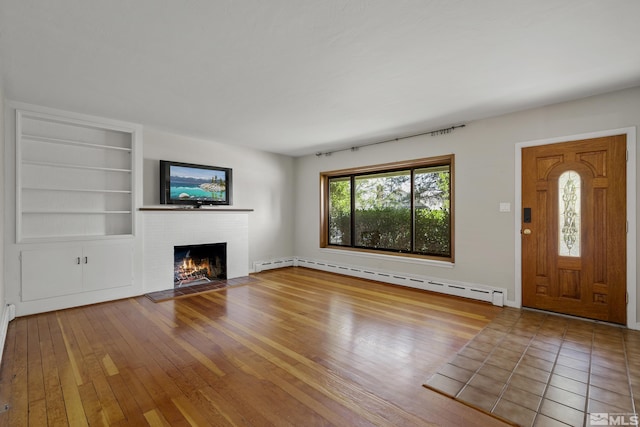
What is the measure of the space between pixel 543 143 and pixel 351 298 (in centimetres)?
322

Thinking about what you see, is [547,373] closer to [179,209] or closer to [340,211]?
[340,211]

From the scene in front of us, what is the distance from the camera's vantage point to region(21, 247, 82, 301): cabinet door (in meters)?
3.57

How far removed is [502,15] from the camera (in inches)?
77.9

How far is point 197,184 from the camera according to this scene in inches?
204

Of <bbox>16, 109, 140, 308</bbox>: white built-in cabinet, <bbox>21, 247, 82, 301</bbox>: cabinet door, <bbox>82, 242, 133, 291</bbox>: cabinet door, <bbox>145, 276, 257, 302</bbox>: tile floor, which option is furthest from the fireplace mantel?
<bbox>145, 276, 257, 302</bbox>: tile floor

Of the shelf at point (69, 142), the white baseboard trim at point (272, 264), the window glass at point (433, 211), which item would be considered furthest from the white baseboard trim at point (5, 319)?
the window glass at point (433, 211)

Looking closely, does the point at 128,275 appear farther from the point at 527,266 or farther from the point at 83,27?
the point at 527,266

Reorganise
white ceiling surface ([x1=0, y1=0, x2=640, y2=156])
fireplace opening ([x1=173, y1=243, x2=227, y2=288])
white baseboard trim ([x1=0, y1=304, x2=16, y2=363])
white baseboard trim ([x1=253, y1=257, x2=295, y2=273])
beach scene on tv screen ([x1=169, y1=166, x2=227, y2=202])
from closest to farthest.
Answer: white ceiling surface ([x1=0, y1=0, x2=640, y2=156]), white baseboard trim ([x1=0, y1=304, x2=16, y2=363]), beach scene on tv screen ([x1=169, y1=166, x2=227, y2=202]), fireplace opening ([x1=173, y1=243, x2=227, y2=288]), white baseboard trim ([x1=253, y1=257, x2=295, y2=273])

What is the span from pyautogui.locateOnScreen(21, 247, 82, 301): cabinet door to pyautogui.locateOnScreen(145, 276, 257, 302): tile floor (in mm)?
949

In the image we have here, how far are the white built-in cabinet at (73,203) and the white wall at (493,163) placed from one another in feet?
14.6

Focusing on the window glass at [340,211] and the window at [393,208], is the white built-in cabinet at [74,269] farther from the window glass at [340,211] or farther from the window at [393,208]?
the window glass at [340,211]

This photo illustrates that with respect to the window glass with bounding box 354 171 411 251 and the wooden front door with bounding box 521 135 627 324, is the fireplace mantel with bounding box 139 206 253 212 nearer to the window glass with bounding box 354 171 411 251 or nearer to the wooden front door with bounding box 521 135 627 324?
the window glass with bounding box 354 171 411 251

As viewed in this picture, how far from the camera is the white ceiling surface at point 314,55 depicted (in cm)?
195

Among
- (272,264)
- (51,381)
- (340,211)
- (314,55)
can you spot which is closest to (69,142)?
(51,381)
